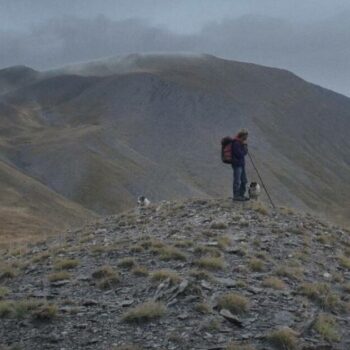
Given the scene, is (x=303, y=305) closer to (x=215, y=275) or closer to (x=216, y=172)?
(x=215, y=275)

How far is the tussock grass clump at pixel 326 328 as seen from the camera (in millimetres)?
12258

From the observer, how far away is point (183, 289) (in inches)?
535

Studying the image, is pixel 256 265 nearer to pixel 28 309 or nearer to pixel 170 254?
pixel 170 254

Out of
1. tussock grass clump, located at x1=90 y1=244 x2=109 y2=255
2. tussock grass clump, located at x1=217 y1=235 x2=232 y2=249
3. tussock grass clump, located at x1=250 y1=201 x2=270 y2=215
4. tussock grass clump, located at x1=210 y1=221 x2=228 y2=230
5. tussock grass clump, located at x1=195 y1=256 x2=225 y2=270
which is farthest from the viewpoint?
tussock grass clump, located at x1=250 y1=201 x2=270 y2=215

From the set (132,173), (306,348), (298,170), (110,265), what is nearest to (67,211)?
(132,173)

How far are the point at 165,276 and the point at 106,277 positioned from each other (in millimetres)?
1393

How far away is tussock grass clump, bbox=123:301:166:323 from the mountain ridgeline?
55.6 metres

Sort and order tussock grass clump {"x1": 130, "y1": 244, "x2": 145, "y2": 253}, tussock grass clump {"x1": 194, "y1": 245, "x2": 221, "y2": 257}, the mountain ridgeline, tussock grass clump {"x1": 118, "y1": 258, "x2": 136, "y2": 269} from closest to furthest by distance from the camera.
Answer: tussock grass clump {"x1": 118, "y1": 258, "x2": 136, "y2": 269}
tussock grass clump {"x1": 194, "y1": 245, "x2": 221, "y2": 257}
tussock grass clump {"x1": 130, "y1": 244, "x2": 145, "y2": 253}
the mountain ridgeline

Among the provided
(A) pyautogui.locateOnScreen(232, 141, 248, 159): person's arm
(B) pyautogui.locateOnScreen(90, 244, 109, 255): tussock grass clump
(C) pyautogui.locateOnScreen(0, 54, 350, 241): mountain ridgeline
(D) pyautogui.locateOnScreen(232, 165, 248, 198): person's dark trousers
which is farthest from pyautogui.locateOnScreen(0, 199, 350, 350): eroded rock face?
(C) pyautogui.locateOnScreen(0, 54, 350, 241): mountain ridgeline

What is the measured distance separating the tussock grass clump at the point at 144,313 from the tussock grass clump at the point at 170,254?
3.68 metres

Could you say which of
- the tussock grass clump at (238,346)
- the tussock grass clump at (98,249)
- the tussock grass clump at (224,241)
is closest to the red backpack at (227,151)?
the tussock grass clump at (224,241)

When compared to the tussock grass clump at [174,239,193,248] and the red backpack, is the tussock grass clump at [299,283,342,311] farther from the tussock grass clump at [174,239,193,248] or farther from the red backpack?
the red backpack

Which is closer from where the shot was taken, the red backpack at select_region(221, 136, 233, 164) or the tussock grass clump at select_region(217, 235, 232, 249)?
the tussock grass clump at select_region(217, 235, 232, 249)

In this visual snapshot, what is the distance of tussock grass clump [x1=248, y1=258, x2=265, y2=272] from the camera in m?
15.9
